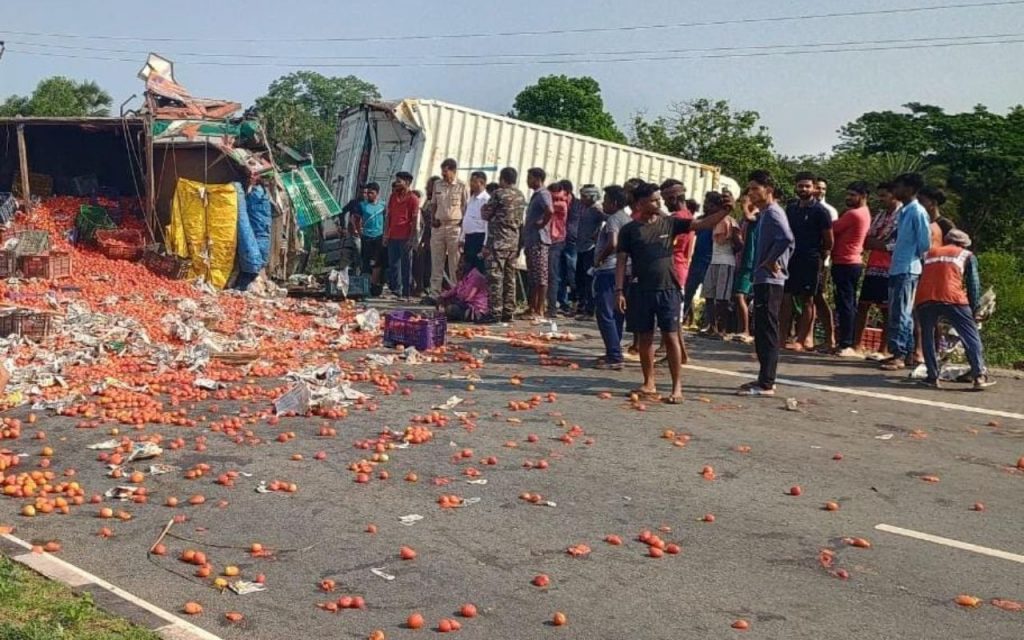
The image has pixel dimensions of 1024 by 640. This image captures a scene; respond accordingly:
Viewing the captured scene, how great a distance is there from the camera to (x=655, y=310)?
29.3ft

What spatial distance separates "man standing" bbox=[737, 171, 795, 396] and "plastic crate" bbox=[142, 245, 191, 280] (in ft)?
32.6

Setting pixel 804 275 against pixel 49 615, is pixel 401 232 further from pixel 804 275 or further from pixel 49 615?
pixel 49 615

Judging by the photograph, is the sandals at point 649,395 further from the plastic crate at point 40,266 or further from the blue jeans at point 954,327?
the plastic crate at point 40,266

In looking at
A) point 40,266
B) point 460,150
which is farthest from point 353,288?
point 40,266

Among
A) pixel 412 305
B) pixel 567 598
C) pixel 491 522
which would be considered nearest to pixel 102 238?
pixel 412 305

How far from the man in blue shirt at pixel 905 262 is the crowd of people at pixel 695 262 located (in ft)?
0.05

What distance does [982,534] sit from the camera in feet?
18.6

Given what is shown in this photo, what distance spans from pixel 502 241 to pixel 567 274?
2175mm

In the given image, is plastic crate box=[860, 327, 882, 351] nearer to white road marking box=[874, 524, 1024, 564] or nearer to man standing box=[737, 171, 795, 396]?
man standing box=[737, 171, 795, 396]

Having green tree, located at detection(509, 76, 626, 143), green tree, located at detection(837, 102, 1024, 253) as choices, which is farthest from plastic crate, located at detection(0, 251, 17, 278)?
green tree, located at detection(509, 76, 626, 143)

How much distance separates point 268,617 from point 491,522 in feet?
5.34

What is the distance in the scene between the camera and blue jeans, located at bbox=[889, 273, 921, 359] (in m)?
10.5

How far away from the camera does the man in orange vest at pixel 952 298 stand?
9.58m

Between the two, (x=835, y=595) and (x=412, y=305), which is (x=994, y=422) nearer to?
(x=835, y=595)
